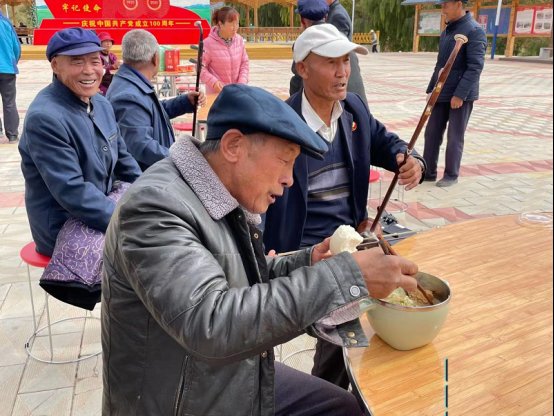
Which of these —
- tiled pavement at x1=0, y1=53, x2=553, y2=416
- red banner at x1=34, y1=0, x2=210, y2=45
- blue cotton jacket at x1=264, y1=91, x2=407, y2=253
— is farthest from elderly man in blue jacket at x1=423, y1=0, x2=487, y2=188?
red banner at x1=34, y1=0, x2=210, y2=45

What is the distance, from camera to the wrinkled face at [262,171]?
1.07 m

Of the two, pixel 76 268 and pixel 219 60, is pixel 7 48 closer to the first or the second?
pixel 219 60

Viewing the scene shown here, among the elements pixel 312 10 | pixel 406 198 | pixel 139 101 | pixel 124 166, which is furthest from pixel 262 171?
pixel 406 198

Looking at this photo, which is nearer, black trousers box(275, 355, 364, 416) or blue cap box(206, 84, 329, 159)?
blue cap box(206, 84, 329, 159)

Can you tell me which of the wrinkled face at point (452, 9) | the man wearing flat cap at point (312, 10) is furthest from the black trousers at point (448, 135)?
Result: the man wearing flat cap at point (312, 10)

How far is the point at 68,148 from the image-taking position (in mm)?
2311

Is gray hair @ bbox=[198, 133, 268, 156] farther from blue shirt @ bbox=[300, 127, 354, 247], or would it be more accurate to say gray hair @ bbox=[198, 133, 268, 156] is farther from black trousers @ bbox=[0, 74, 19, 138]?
black trousers @ bbox=[0, 74, 19, 138]

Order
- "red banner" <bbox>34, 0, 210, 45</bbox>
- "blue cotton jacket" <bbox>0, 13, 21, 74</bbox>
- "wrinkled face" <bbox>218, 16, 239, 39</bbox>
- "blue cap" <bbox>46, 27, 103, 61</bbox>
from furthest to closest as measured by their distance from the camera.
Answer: "red banner" <bbox>34, 0, 210, 45</bbox>
"blue cotton jacket" <bbox>0, 13, 21, 74</bbox>
"wrinkled face" <bbox>218, 16, 239, 39</bbox>
"blue cap" <bbox>46, 27, 103, 61</bbox>

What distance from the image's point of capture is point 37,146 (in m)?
2.25

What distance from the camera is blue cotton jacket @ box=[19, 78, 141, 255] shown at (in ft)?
7.37

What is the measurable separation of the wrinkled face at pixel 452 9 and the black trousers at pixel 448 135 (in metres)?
0.88

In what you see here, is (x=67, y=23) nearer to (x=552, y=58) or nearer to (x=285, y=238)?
(x=285, y=238)

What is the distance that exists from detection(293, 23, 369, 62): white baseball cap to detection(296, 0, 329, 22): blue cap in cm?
157

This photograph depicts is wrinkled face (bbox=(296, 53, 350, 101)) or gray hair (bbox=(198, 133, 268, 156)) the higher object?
wrinkled face (bbox=(296, 53, 350, 101))
